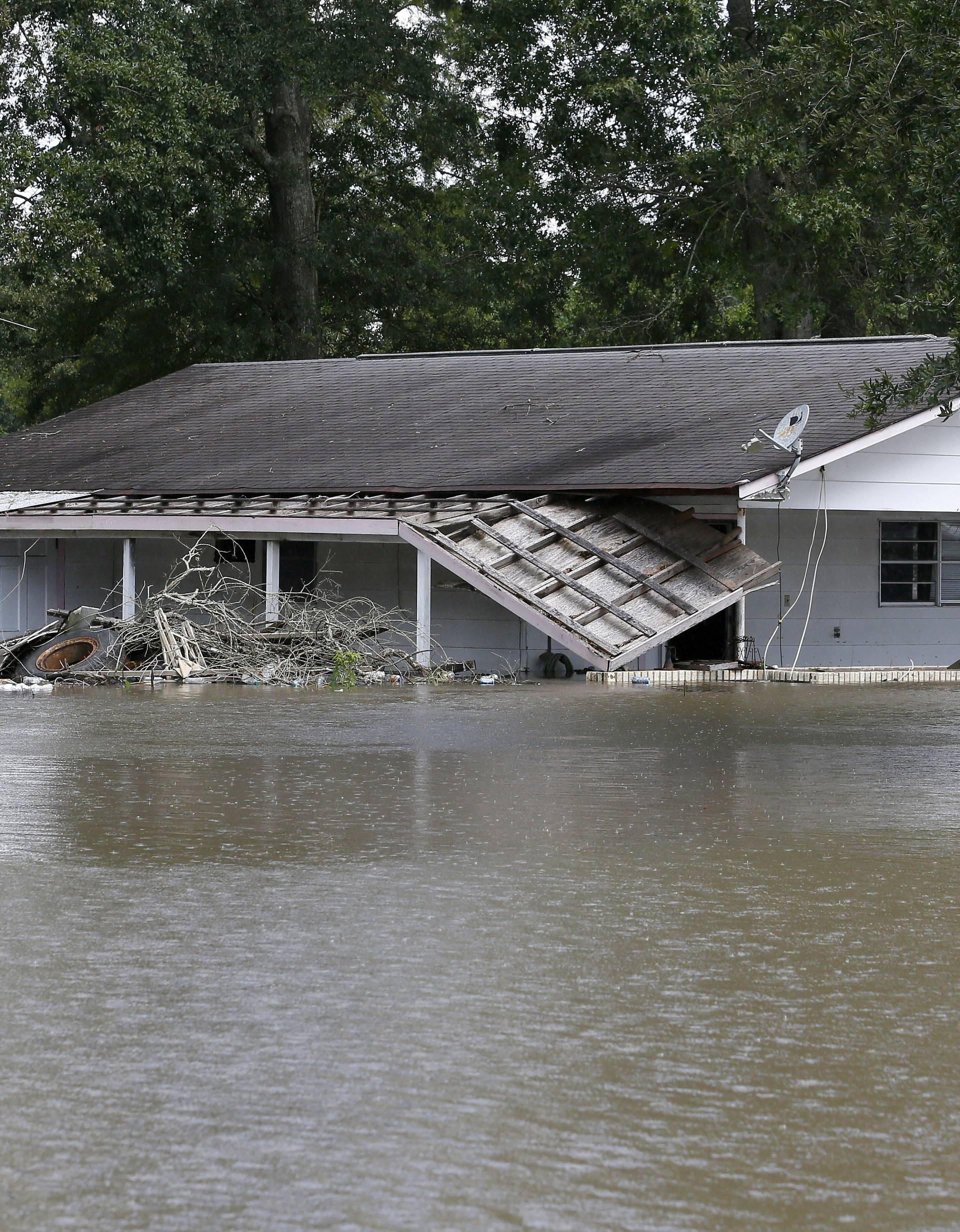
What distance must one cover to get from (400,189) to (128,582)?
23163mm

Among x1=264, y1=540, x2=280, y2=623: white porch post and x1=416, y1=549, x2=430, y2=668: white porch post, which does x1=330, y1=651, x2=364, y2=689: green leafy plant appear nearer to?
x1=416, y1=549, x2=430, y2=668: white porch post

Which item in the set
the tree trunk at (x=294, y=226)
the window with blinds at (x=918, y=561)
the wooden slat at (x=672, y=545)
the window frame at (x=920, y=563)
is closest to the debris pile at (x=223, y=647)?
the wooden slat at (x=672, y=545)

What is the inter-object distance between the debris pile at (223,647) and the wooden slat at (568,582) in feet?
5.67

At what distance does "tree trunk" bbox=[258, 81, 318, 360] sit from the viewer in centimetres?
4191

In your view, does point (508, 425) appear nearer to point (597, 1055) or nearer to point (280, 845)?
point (280, 845)

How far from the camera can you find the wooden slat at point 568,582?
19984 mm

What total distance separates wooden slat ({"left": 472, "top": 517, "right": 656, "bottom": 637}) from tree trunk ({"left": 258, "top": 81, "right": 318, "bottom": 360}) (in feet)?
71.8

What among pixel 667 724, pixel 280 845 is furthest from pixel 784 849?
pixel 667 724

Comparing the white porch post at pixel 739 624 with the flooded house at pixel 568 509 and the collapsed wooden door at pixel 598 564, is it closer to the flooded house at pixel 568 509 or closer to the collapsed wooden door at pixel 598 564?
the flooded house at pixel 568 509

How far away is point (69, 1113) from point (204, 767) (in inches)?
301

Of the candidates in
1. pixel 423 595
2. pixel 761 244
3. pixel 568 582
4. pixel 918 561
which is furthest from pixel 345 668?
pixel 761 244

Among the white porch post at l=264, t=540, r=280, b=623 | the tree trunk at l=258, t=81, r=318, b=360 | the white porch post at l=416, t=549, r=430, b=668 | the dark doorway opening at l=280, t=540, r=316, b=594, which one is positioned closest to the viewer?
the white porch post at l=416, t=549, r=430, b=668

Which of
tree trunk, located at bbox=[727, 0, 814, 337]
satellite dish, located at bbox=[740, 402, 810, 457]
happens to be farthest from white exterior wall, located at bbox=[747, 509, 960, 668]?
tree trunk, located at bbox=[727, 0, 814, 337]

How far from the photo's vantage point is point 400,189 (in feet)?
146
